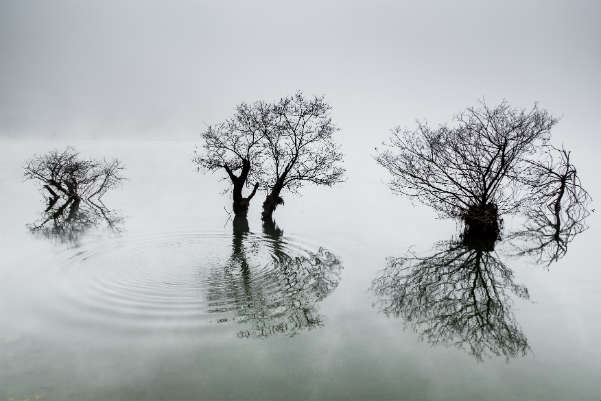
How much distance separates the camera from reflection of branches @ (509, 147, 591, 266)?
2041 cm

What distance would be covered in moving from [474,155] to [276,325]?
17958 millimetres

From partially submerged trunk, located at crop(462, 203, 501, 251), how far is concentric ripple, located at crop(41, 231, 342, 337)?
10.4 metres

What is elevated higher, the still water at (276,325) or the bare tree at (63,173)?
the bare tree at (63,173)

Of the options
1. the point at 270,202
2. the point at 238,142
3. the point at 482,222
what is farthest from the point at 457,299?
the point at 238,142

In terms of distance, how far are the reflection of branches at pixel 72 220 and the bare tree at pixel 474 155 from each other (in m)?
19.4

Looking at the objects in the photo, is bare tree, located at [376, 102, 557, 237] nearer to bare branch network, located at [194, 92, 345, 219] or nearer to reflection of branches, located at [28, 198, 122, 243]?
bare branch network, located at [194, 92, 345, 219]

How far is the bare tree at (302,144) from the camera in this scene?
31.1 metres

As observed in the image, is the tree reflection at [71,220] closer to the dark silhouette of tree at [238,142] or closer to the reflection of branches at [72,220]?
the reflection of branches at [72,220]

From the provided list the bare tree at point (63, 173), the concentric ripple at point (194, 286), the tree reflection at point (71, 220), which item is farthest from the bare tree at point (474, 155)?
the bare tree at point (63, 173)

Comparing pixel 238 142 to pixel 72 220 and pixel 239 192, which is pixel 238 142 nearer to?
pixel 239 192

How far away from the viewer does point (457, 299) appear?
40.0ft

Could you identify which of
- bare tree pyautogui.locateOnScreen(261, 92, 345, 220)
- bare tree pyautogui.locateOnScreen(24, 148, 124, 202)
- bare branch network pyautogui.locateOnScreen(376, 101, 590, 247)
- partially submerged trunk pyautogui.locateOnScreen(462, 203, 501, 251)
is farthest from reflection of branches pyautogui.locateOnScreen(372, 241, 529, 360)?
bare tree pyautogui.locateOnScreen(24, 148, 124, 202)

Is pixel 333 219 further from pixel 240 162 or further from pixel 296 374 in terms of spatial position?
pixel 296 374

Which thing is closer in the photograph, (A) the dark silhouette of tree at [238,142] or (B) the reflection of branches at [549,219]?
(B) the reflection of branches at [549,219]
